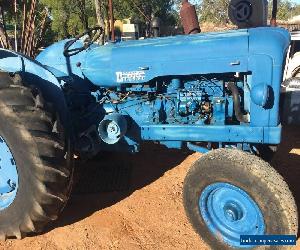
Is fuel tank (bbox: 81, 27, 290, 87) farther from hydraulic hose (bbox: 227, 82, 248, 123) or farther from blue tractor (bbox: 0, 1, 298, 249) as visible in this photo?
hydraulic hose (bbox: 227, 82, 248, 123)

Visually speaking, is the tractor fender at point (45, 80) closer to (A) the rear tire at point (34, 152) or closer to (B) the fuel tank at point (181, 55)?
(A) the rear tire at point (34, 152)

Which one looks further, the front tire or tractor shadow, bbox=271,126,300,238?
tractor shadow, bbox=271,126,300,238

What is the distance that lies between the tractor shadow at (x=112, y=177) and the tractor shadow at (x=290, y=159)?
117cm

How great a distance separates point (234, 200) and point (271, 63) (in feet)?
3.74

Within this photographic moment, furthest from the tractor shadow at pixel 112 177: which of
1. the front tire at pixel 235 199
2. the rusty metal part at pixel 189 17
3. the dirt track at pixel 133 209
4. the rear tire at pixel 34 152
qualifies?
the rusty metal part at pixel 189 17

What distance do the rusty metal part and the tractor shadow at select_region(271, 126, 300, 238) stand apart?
1851 millimetres

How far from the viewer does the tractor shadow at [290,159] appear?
4269 millimetres

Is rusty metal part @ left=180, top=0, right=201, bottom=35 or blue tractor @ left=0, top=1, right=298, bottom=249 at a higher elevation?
rusty metal part @ left=180, top=0, right=201, bottom=35

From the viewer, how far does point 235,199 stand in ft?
10.3

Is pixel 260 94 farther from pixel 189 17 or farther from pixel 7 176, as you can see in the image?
pixel 7 176

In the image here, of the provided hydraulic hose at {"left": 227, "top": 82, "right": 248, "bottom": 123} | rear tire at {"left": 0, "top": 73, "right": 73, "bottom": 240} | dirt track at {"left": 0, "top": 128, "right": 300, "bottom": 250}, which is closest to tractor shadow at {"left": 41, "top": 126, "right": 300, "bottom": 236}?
dirt track at {"left": 0, "top": 128, "right": 300, "bottom": 250}

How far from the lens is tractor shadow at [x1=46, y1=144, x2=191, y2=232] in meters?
4.00

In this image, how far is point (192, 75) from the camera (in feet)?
12.1

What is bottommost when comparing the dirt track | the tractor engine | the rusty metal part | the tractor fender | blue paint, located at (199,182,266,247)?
the dirt track
